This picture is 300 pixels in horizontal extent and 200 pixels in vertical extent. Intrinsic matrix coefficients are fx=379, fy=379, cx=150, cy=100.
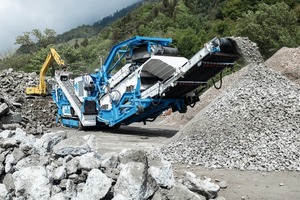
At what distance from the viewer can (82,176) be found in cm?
480

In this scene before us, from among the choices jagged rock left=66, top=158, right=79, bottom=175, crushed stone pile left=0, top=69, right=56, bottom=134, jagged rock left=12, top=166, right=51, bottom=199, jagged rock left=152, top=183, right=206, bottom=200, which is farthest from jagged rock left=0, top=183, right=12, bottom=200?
crushed stone pile left=0, top=69, right=56, bottom=134

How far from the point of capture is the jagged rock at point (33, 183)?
177 inches

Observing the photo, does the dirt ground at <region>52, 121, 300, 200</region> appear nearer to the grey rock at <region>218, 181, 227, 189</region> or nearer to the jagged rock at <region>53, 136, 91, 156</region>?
the grey rock at <region>218, 181, 227, 189</region>

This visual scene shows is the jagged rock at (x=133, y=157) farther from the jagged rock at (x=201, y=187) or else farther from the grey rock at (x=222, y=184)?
the grey rock at (x=222, y=184)

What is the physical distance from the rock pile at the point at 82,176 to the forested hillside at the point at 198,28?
810cm

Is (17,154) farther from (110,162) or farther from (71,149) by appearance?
(110,162)

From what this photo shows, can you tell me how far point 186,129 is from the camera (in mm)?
8938

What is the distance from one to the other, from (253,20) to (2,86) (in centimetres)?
1996

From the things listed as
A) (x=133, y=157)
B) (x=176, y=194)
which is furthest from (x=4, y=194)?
(x=176, y=194)

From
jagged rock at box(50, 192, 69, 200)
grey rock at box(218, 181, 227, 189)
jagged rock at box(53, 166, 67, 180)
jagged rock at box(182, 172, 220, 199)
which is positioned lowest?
grey rock at box(218, 181, 227, 189)

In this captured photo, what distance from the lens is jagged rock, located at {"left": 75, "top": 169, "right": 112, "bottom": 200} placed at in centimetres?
441

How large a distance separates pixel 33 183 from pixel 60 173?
1.16 ft

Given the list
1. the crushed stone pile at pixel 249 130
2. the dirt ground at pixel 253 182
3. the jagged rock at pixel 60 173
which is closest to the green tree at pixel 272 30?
the crushed stone pile at pixel 249 130

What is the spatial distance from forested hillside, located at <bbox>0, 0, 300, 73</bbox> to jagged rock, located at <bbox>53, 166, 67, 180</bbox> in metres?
8.65
